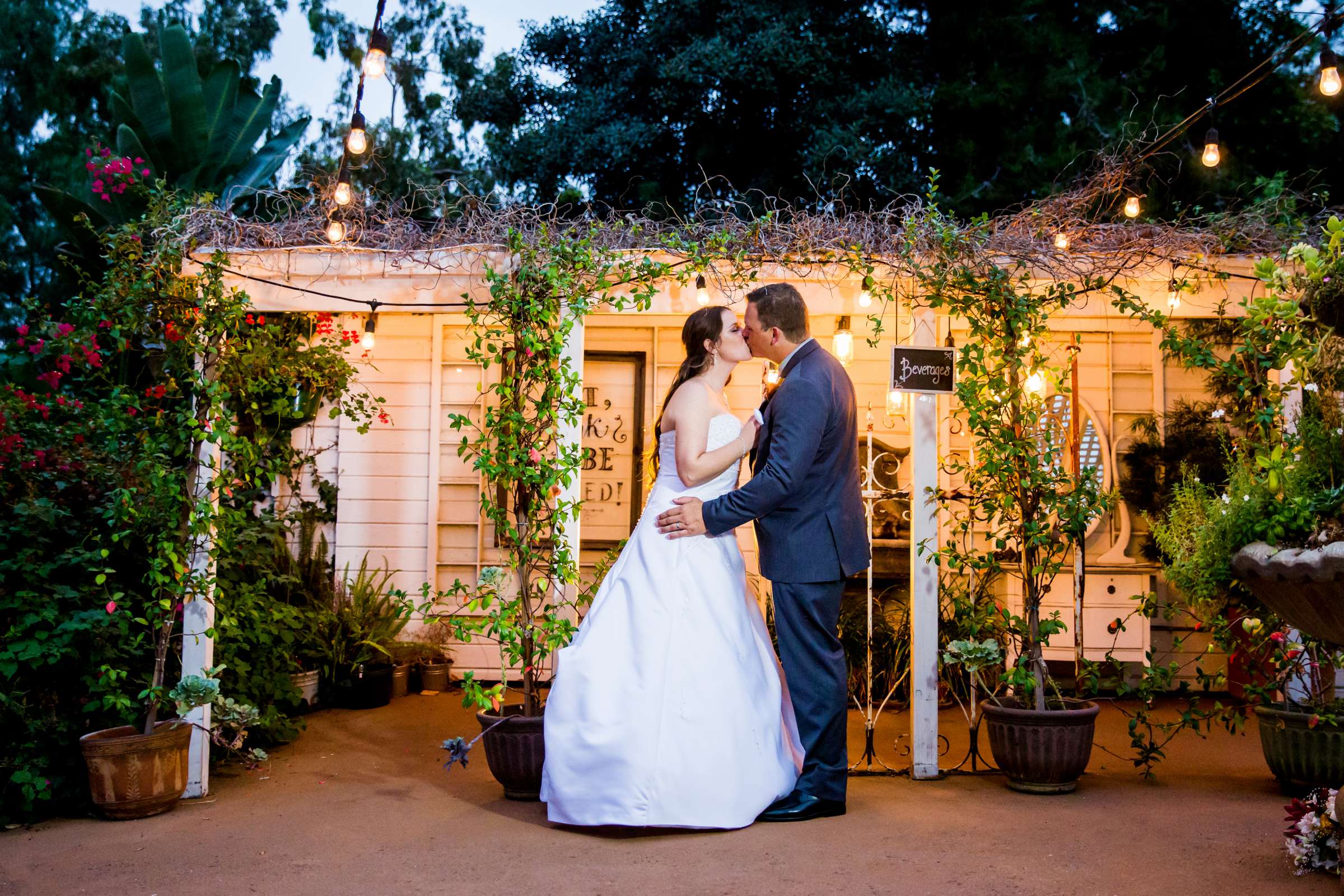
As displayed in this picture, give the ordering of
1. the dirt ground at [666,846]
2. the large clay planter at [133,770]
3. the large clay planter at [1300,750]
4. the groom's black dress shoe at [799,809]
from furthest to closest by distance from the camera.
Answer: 1. the large clay planter at [1300,750]
2. the large clay planter at [133,770]
3. the groom's black dress shoe at [799,809]
4. the dirt ground at [666,846]

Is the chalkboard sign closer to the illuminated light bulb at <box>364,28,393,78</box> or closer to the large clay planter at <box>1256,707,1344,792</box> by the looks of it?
the large clay planter at <box>1256,707,1344,792</box>

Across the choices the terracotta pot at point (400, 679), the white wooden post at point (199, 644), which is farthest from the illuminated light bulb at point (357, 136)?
the terracotta pot at point (400, 679)

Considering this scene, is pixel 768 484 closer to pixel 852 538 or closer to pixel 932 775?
pixel 852 538

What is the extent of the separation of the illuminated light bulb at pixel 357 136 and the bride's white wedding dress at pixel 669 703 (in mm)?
2199

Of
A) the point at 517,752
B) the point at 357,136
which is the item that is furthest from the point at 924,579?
the point at 357,136

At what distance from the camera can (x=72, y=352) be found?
4.34m

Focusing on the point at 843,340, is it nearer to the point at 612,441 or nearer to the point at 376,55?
the point at 612,441

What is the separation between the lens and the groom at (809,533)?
3.76m

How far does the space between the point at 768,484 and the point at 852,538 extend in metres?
0.43

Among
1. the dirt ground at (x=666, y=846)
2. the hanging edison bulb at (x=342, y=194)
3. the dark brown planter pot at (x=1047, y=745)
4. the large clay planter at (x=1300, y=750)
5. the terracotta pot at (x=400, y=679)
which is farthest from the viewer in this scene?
the terracotta pot at (x=400, y=679)

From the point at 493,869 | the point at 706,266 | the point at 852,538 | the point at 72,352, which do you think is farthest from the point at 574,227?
the point at 493,869

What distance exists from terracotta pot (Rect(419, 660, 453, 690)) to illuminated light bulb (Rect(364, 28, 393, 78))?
161 inches

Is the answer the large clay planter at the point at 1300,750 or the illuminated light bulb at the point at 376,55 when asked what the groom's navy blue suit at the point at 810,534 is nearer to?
the large clay planter at the point at 1300,750

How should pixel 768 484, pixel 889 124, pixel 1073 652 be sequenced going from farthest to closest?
1. pixel 889 124
2. pixel 1073 652
3. pixel 768 484
